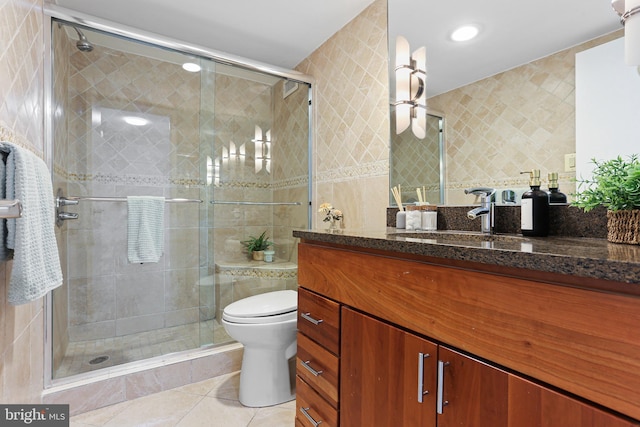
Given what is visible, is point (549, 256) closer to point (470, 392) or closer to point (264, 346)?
point (470, 392)

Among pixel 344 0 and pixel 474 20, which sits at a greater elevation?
pixel 344 0

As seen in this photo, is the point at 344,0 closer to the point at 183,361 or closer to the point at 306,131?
the point at 306,131

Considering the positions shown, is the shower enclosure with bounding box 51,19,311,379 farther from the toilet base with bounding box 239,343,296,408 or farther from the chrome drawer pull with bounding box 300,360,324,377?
the chrome drawer pull with bounding box 300,360,324,377

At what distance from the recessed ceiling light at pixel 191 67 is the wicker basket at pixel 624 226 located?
2273 millimetres

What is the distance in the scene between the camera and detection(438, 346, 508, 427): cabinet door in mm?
615

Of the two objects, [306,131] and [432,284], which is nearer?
[432,284]

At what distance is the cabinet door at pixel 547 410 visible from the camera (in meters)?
0.49

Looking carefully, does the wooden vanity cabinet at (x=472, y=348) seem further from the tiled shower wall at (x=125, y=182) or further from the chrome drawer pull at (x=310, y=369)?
the tiled shower wall at (x=125, y=182)

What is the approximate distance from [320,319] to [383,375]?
319 millimetres

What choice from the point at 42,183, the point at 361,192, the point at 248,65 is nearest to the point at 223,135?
the point at 248,65

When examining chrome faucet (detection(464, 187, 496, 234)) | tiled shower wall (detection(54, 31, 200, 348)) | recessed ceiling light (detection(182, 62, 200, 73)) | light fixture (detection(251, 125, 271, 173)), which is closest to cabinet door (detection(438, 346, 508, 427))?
chrome faucet (detection(464, 187, 496, 234))

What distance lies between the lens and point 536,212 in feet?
3.31

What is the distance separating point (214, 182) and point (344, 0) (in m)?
1.40

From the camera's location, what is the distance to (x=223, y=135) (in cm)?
235
